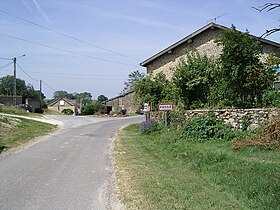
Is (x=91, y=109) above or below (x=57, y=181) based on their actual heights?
above

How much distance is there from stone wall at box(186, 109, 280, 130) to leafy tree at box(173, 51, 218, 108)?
5.26 metres

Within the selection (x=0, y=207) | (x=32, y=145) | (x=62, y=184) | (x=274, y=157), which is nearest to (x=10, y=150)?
(x=32, y=145)

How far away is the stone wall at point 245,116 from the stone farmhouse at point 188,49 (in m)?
12.2

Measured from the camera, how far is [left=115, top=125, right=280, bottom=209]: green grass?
6.65 metres

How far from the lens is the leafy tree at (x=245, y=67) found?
16422 mm

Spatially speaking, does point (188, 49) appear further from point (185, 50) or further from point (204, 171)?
point (204, 171)

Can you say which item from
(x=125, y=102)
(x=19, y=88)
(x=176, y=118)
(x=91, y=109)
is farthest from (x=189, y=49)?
(x=19, y=88)

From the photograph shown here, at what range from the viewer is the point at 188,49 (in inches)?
1185

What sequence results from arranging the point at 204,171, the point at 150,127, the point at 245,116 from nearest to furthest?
1. the point at 204,171
2. the point at 245,116
3. the point at 150,127

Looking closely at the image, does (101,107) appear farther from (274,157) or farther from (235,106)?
(274,157)

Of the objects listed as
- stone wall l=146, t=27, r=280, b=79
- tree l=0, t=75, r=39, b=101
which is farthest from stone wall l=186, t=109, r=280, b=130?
tree l=0, t=75, r=39, b=101

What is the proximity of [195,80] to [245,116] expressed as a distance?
7.30m

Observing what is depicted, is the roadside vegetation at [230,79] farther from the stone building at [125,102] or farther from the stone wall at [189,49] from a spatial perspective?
the stone building at [125,102]

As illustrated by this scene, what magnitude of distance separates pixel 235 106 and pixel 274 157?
8270mm
